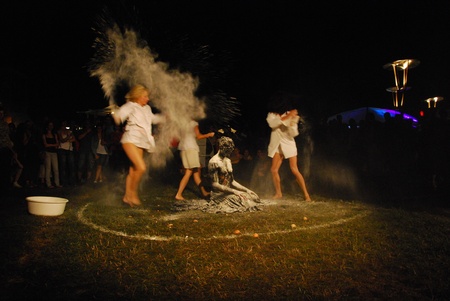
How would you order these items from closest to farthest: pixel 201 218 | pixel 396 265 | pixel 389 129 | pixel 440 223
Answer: pixel 396 265 → pixel 440 223 → pixel 201 218 → pixel 389 129

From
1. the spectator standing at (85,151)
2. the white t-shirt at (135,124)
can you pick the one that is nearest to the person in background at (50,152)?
the spectator standing at (85,151)

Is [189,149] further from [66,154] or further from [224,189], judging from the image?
[66,154]

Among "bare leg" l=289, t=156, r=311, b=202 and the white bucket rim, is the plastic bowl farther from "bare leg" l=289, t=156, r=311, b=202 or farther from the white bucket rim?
"bare leg" l=289, t=156, r=311, b=202

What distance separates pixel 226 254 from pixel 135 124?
3905 mm

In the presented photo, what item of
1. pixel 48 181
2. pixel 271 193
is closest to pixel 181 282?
pixel 271 193

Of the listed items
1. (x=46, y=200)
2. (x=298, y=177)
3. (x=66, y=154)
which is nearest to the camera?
(x=46, y=200)

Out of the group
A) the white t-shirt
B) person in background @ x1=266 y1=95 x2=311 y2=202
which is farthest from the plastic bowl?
person in background @ x1=266 y1=95 x2=311 y2=202

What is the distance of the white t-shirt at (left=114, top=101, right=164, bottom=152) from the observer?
741cm

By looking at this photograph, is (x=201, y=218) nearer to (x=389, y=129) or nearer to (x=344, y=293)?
(x=344, y=293)

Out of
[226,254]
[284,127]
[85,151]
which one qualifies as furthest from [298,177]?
[85,151]

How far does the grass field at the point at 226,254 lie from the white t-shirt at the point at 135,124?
4.80ft

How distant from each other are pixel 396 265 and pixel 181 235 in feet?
9.90

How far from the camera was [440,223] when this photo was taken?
6.32 m

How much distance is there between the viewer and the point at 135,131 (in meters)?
7.46
